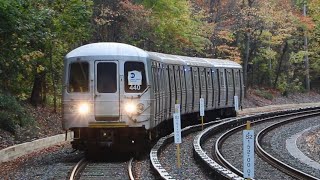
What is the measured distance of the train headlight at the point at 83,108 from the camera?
15667mm

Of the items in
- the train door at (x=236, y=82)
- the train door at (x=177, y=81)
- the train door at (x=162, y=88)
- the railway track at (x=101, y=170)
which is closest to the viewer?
the railway track at (x=101, y=170)

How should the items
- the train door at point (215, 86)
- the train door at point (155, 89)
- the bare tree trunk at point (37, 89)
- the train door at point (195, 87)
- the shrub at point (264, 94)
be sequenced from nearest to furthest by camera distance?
the train door at point (155, 89), the train door at point (195, 87), the bare tree trunk at point (37, 89), the train door at point (215, 86), the shrub at point (264, 94)

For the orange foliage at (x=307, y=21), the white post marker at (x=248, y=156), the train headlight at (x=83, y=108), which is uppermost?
the orange foliage at (x=307, y=21)

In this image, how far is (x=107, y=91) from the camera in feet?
51.7

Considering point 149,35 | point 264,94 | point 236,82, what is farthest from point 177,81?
point 264,94

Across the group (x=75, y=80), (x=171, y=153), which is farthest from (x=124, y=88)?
(x=171, y=153)

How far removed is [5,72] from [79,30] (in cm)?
580

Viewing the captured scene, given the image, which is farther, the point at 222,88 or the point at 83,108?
the point at 222,88

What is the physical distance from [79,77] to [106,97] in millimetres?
946

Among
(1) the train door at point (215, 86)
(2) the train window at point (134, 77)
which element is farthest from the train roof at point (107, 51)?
(1) the train door at point (215, 86)

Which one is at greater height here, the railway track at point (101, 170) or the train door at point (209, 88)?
the train door at point (209, 88)

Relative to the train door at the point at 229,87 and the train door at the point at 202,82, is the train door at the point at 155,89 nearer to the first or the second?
the train door at the point at 202,82

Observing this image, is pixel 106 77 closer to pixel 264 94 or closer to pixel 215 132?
pixel 215 132

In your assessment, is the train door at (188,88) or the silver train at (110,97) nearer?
the silver train at (110,97)
